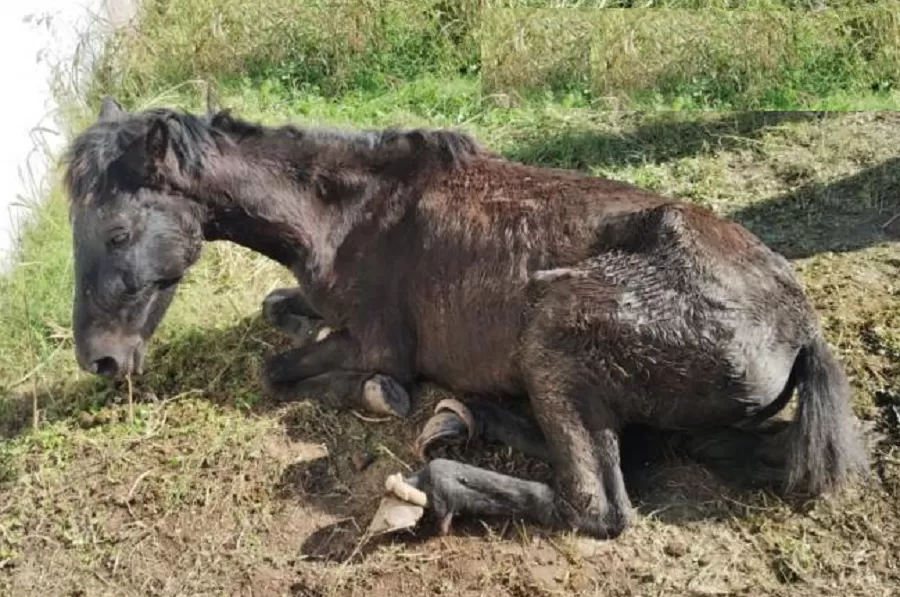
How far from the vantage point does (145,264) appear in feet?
17.9

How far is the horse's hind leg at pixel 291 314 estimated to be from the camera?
6.25 metres

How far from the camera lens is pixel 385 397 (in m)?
5.61

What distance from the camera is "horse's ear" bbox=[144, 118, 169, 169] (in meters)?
5.39

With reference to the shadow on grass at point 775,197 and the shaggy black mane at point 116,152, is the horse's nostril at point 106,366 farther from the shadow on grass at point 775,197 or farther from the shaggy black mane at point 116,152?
the shadow on grass at point 775,197

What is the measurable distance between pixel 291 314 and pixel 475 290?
139cm

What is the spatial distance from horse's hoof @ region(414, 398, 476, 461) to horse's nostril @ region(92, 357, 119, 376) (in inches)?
58.7

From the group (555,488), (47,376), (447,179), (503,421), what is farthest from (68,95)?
(555,488)

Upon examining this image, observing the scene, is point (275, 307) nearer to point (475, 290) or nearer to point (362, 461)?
point (362, 461)

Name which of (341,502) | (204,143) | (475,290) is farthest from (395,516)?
(204,143)

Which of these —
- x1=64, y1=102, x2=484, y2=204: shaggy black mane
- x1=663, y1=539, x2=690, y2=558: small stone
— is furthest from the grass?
x1=64, y1=102, x2=484, y2=204: shaggy black mane

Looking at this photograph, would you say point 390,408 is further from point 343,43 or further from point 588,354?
point 343,43

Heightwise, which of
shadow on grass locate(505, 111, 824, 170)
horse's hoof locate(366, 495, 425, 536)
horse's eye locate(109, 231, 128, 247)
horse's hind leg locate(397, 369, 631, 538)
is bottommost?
horse's hoof locate(366, 495, 425, 536)

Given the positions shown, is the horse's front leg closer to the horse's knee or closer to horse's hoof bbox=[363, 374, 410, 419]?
horse's hoof bbox=[363, 374, 410, 419]

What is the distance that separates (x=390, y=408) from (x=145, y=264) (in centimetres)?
134
